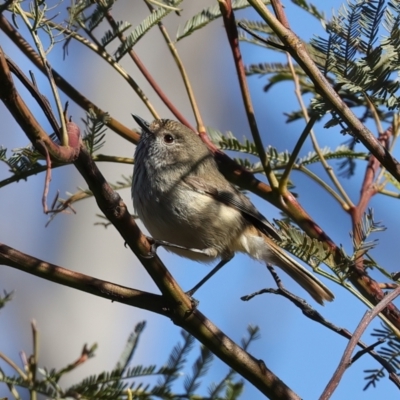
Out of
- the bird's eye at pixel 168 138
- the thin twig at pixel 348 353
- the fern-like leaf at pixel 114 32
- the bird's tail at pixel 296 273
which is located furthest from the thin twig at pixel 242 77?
the bird's eye at pixel 168 138

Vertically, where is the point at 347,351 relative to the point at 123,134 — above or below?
below

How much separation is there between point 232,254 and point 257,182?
3.75ft

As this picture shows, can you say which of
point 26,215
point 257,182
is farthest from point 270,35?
point 26,215

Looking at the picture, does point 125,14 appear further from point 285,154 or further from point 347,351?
point 347,351

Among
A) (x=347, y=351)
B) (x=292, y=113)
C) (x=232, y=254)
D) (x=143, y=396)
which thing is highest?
(x=292, y=113)

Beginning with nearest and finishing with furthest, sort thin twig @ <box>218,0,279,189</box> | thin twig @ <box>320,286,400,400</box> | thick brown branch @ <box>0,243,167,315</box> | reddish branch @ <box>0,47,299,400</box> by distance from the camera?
thin twig @ <box>320,286,400,400</box> → reddish branch @ <box>0,47,299,400</box> → thick brown branch @ <box>0,243,167,315</box> → thin twig @ <box>218,0,279,189</box>

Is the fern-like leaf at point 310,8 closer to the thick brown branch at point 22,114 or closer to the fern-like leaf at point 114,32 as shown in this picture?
the fern-like leaf at point 114,32

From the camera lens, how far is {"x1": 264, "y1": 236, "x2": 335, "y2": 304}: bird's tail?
2.98 metres

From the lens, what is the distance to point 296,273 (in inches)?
126

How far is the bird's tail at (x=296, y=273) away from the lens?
2.98 m

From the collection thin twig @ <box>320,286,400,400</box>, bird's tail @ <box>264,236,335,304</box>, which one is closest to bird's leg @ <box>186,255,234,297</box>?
bird's tail @ <box>264,236,335,304</box>

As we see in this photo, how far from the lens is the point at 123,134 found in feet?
7.49

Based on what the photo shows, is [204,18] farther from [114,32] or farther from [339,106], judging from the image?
[339,106]

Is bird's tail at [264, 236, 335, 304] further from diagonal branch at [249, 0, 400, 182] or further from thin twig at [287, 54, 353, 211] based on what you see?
diagonal branch at [249, 0, 400, 182]
